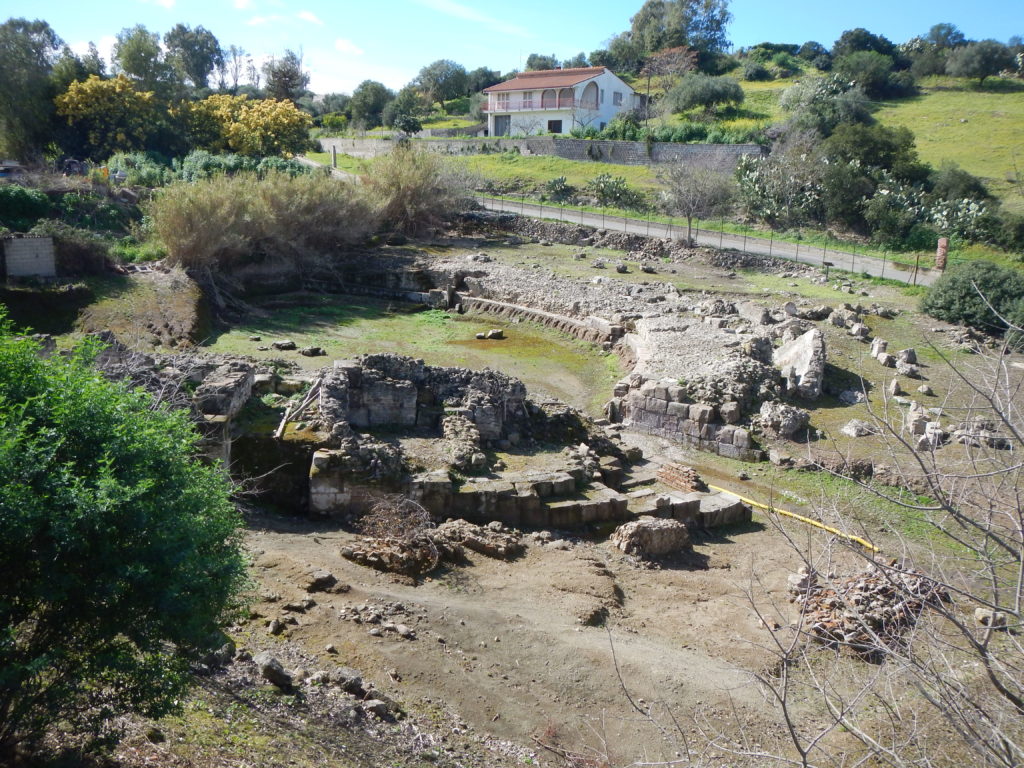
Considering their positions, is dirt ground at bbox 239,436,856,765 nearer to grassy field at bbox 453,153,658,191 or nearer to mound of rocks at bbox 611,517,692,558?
mound of rocks at bbox 611,517,692,558

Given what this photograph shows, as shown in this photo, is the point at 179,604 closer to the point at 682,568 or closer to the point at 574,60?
the point at 682,568

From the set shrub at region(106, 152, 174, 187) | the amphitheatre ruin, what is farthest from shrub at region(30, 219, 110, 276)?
shrub at region(106, 152, 174, 187)

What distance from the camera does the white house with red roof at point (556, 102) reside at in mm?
58875

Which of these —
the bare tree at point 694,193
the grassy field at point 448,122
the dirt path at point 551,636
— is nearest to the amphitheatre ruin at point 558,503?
the dirt path at point 551,636

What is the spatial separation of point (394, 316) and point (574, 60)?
6656cm

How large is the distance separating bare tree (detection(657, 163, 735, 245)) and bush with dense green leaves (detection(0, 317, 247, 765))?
31998 mm

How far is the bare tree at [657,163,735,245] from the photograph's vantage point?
1430 inches

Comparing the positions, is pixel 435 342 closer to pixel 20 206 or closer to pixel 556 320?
pixel 556 320

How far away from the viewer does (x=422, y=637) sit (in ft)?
29.3

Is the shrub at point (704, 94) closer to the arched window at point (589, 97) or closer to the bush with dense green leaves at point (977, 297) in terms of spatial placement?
the arched window at point (589, 97)

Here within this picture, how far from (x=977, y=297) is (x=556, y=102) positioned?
1629 inches

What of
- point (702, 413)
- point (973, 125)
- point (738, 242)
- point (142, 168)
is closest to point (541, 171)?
point (738, 242)

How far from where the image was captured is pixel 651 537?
12.1m

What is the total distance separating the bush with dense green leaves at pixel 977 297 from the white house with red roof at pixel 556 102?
1479 inches
